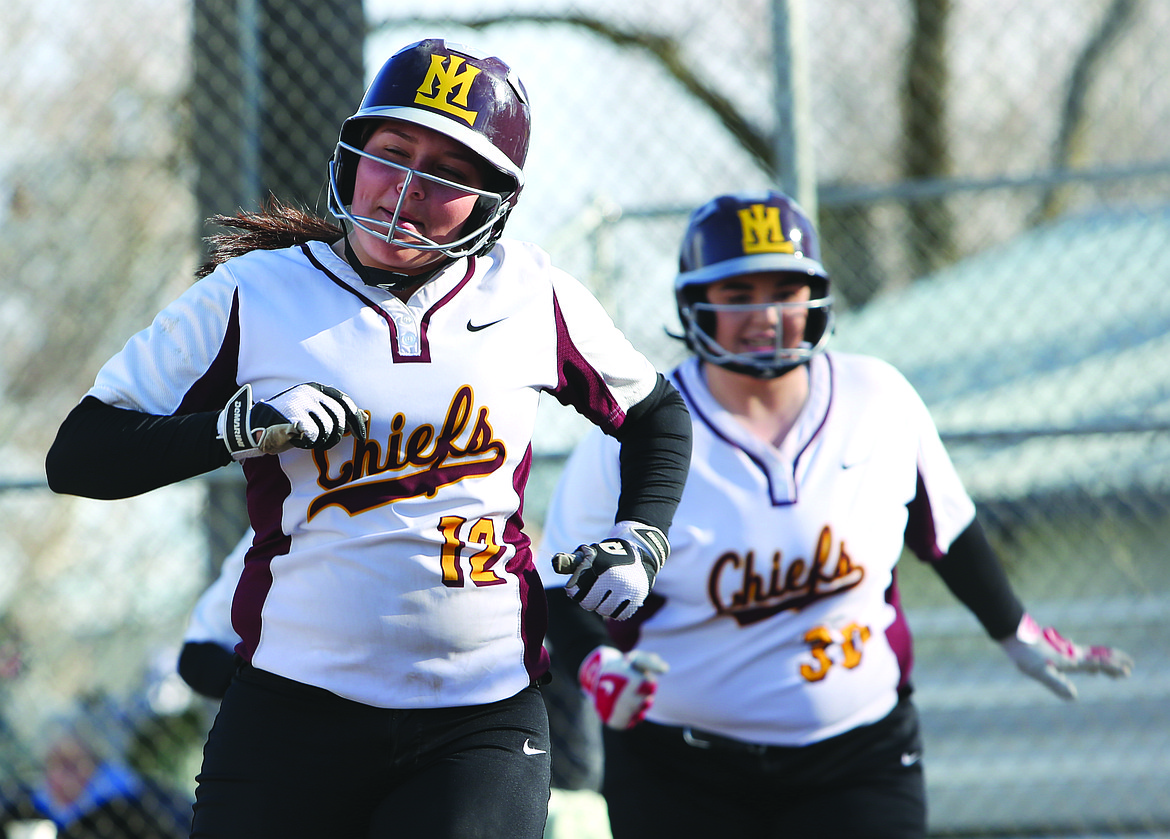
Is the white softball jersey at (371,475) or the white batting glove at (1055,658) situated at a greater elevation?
the white softball jersey at (371,475)

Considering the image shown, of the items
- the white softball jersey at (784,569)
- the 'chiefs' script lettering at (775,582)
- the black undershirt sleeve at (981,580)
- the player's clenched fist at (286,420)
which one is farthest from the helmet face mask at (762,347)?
the player's clenched fist at (286,420)

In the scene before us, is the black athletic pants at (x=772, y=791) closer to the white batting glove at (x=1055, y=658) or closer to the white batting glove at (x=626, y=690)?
the white batting glove at (x=626, y=690)

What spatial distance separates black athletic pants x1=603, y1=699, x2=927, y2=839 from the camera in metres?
2.74

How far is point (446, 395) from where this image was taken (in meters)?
1.93

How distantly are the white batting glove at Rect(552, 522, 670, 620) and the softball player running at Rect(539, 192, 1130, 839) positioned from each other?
1.82 feet

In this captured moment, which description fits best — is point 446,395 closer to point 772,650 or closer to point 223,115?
point 772,650

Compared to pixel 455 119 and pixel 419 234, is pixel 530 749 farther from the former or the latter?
pixel 455 119

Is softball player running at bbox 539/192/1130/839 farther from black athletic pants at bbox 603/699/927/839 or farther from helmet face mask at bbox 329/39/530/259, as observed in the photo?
helmet face mask at bbox 329/39/530/259

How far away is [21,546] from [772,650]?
21.7 feet

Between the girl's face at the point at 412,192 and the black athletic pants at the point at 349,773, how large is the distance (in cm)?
73

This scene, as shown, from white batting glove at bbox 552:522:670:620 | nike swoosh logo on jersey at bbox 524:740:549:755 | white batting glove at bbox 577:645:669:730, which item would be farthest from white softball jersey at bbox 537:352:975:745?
nike swoosh logo on jersey at bbox 524:740:549:755

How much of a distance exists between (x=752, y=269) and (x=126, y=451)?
1754 millimetres

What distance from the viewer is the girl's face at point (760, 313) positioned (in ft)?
9.95

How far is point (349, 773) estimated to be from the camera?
1.89 m
